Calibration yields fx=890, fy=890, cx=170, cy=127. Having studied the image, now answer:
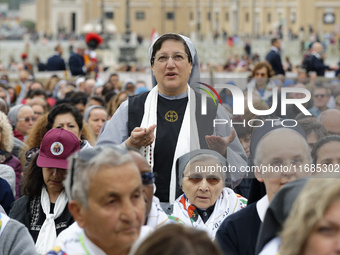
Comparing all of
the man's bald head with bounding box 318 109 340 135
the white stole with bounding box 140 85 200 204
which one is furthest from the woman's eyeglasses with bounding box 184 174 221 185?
the man's bald head with bounding box 318 109 340 135

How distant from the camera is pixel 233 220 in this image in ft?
13.9

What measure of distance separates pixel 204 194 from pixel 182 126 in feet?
1.86

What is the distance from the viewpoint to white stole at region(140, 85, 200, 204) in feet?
19.0

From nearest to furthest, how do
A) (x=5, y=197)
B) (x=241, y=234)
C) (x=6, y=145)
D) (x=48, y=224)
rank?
1. (x=241, y=234)
2. (x=48, y=224)
3. (x=5, y=197)
4. (x=6, y=145)

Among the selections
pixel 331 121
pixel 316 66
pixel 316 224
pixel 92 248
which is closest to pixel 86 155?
pixel 92 248

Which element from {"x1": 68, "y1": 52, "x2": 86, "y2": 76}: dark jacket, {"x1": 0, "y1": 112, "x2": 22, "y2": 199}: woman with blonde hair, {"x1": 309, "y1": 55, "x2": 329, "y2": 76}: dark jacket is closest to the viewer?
{"x1": 0, "y1": 112, "x2": 22, "y2": 199}: woman with blonde hair

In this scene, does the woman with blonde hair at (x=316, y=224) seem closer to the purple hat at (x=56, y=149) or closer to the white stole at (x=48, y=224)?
the white stole at (x=48, y=224)

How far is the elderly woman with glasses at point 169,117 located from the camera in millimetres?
5801

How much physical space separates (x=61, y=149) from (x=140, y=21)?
340 feet

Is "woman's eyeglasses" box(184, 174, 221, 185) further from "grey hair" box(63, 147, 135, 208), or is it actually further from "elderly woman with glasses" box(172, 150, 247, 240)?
"grey hair" box(63, 147, 135, 208)

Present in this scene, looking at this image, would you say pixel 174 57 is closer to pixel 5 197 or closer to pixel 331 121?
pixel 331 121

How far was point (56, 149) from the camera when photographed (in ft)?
18.6

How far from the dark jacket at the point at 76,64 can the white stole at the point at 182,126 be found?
1564 cm

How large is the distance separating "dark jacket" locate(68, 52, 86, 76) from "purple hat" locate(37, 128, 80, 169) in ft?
52.0
